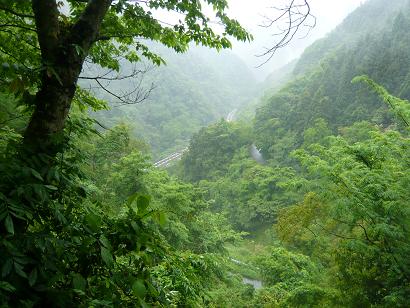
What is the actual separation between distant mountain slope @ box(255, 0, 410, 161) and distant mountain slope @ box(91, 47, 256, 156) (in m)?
19.1

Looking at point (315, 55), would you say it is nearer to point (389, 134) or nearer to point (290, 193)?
point (290, 193)

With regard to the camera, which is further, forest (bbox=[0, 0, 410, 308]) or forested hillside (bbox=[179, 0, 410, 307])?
forested hillside (bbox=[179, 0, 410, 307])

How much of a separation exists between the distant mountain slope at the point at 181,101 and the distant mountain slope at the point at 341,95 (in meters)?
19.1

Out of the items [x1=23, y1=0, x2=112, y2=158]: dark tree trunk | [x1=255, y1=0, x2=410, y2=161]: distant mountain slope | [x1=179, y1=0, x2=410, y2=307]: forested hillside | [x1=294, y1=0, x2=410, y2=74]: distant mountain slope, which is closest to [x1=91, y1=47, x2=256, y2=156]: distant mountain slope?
[x1=255, y1=0, x2=410, y2=161]: distant mountain slope

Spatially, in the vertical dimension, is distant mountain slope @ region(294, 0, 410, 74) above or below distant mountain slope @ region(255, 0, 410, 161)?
above

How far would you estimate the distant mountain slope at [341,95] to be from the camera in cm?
4053

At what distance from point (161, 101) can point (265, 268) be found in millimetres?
77831

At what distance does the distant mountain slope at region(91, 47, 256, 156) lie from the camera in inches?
2992

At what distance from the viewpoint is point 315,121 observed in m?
42.5

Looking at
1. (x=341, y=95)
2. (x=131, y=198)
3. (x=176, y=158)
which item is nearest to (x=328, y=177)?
(x=131, y=198)

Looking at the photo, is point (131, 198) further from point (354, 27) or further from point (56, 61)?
point (354, 27)

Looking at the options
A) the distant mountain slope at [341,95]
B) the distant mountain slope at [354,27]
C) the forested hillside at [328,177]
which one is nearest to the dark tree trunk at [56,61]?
the forested hillside at [328,177]

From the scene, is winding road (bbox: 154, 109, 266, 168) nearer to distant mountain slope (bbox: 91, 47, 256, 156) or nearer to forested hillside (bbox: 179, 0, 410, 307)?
forested hillside (bbox: 179, 0, 410, 307)

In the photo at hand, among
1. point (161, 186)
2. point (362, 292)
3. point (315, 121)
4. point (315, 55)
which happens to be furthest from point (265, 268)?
point (315, 55)
